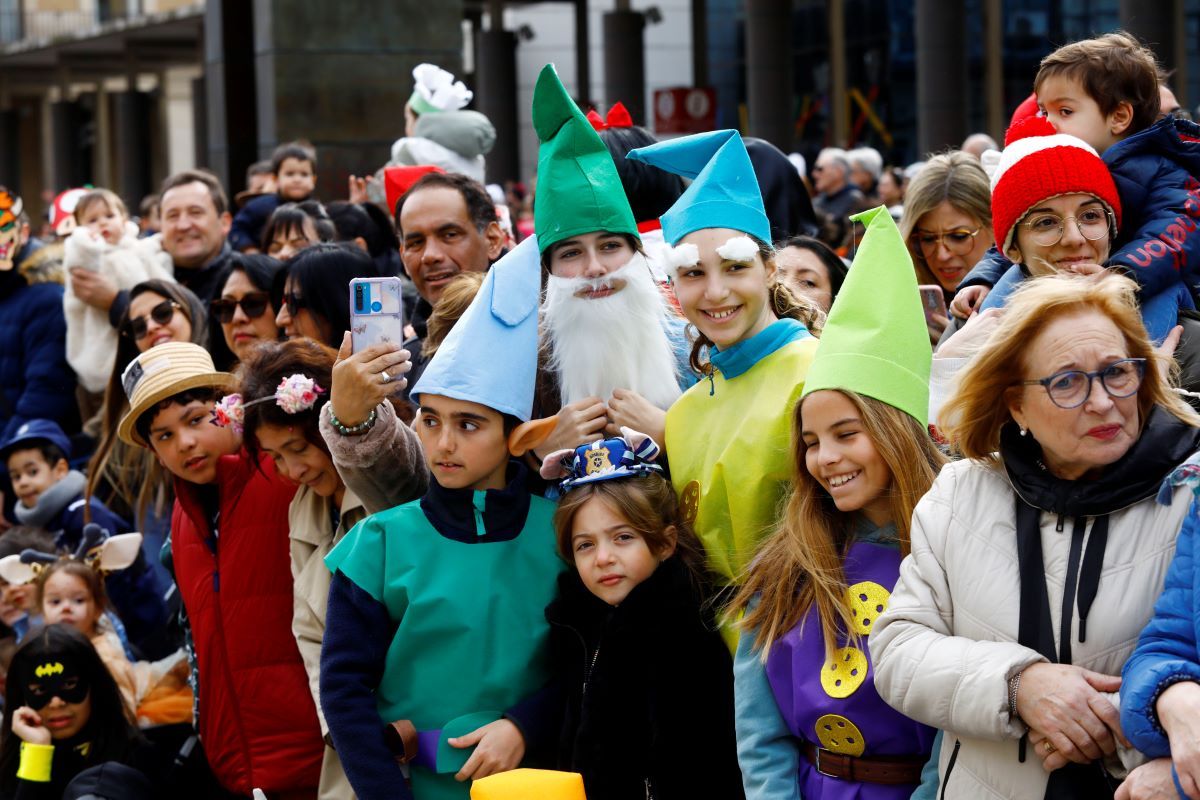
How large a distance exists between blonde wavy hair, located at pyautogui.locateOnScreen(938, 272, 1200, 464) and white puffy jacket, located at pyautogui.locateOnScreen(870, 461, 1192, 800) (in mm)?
83

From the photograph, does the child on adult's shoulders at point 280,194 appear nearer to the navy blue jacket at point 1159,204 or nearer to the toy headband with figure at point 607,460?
the toy headband with figure at point 607,460

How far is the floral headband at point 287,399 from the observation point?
4.12 meters

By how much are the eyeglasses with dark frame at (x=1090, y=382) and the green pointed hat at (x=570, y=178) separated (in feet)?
4.65

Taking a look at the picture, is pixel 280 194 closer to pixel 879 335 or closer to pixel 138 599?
pixel 138 599

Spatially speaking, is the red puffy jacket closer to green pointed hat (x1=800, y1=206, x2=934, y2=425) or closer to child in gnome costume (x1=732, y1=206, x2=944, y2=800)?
child in gnome costume (x1=732, y1=206, x2=944, y2=800)

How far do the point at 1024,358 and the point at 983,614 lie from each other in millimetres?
481

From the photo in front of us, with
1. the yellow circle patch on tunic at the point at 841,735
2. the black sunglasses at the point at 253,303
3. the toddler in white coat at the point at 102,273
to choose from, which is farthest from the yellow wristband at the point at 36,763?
the yellow circle patch on tunic at the point at 841,735

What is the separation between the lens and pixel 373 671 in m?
3.68

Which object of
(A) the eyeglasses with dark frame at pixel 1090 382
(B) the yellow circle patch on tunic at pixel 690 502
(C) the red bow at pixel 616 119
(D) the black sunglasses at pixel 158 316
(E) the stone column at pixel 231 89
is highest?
(E) the stone column at pixel 231 89

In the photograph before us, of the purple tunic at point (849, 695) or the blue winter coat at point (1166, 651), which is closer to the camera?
the blue winter coat at point (1166, 651)

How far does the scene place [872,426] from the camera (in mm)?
3180

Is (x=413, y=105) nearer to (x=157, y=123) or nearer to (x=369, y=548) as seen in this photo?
(x=369, y=548)

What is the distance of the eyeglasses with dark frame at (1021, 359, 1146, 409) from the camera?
2.75 metres

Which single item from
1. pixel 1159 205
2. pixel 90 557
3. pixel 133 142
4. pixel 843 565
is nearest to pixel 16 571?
pixel 90 557
